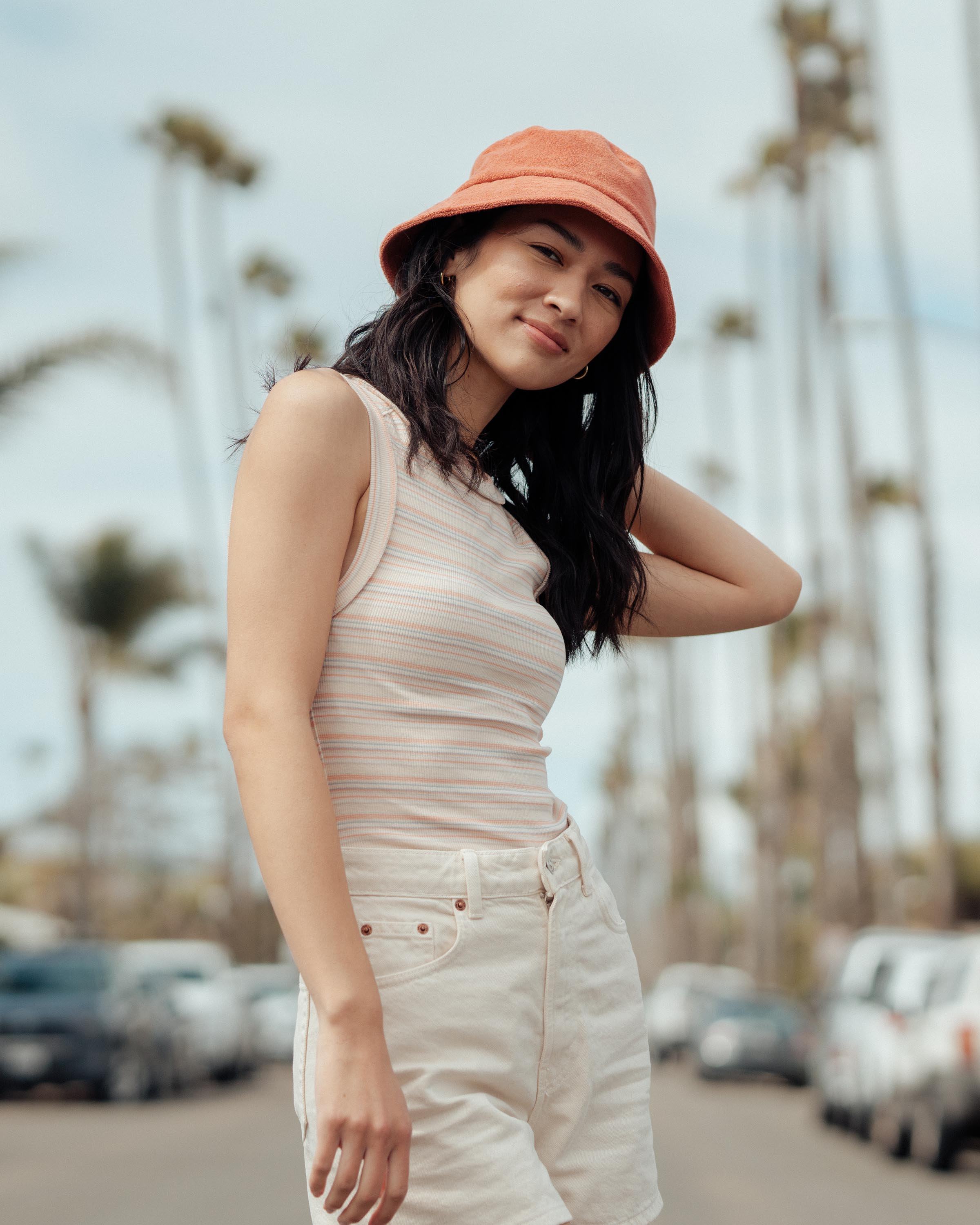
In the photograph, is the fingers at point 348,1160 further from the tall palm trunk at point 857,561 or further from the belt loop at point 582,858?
the tall palm trunk at point 857,561

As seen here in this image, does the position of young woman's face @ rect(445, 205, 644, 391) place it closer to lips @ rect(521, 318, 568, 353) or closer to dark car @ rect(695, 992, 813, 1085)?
lips @ rect(521, 318, 568, 353)

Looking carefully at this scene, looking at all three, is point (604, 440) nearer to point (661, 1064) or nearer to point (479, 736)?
point (479, 736)

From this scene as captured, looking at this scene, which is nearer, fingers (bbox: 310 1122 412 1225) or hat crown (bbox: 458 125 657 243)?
fingers (bbox: 310 1122 412 1225)

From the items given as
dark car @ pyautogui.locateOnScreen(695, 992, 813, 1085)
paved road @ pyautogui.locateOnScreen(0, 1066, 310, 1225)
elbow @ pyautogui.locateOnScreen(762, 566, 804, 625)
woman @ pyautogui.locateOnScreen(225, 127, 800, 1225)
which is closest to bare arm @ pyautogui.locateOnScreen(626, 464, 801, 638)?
elbow @ pyautogui.locateOnScreen(762, 566, 804, 625)

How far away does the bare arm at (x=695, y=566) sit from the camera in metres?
2.75

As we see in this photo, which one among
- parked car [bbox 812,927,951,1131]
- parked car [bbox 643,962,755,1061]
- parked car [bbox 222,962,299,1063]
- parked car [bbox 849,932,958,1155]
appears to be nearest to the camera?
parked car [bbox 849,932,958,1155]

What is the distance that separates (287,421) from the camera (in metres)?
2.06

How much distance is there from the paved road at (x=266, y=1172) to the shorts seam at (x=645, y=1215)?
22.7 feet

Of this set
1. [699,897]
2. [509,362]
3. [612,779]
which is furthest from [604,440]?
[612,779]

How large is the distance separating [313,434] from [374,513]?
0.13m

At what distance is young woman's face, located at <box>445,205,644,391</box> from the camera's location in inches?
92.5

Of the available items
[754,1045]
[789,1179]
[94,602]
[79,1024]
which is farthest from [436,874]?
[94,602]

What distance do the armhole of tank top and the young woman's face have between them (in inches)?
10.0

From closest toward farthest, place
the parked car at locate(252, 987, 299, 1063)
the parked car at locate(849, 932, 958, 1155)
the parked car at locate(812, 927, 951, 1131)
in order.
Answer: the parked car at locate(849, 932, 958, 1155) → the parked car at locate(812, 927, 951, 1131) → the parked car at locate(252, 987, 299, 1063)
